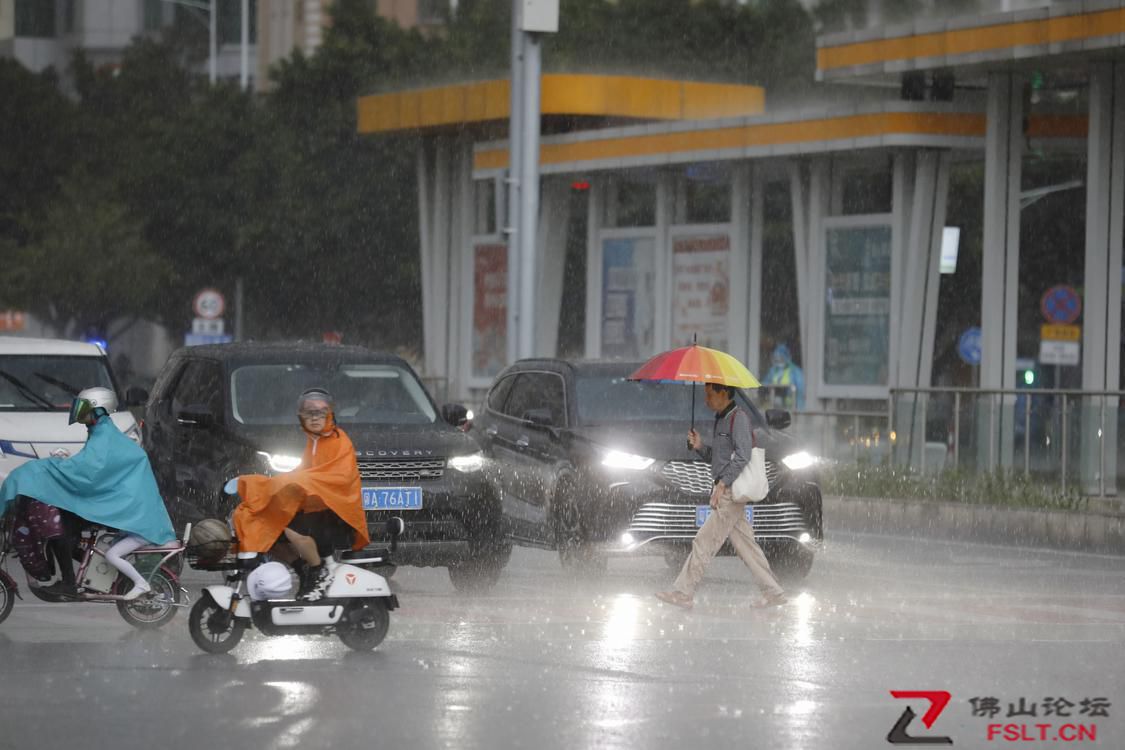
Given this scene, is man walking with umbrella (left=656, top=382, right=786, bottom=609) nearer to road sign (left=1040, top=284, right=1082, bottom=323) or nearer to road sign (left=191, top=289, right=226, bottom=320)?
road sign (left=1040, top=284, right=1082, bottom=323)

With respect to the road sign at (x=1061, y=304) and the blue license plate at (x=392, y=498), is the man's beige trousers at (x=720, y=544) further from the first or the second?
the road sign at (x=1061, y=304)

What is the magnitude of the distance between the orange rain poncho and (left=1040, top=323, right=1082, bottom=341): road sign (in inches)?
799

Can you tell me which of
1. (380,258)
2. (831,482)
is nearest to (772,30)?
(380,258)

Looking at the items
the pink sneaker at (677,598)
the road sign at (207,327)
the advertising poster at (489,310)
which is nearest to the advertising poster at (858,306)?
the advertising poster at (489,310)

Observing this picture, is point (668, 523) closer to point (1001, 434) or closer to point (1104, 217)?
point (1001, 434)

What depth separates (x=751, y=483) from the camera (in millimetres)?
14562

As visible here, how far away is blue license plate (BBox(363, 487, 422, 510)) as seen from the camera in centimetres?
1485

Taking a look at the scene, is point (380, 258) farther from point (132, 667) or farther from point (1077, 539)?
point (132, 667)

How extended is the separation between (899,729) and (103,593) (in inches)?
205

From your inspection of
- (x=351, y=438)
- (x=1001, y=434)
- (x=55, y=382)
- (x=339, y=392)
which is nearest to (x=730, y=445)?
(x=351, y=438)

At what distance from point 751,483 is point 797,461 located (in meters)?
1.96

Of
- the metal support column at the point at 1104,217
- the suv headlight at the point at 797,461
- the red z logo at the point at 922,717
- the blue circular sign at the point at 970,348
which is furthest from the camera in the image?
the blue circular sign at the point at 970,348

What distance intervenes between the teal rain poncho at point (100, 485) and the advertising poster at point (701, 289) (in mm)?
19856

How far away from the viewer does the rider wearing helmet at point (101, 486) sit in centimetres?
1288
